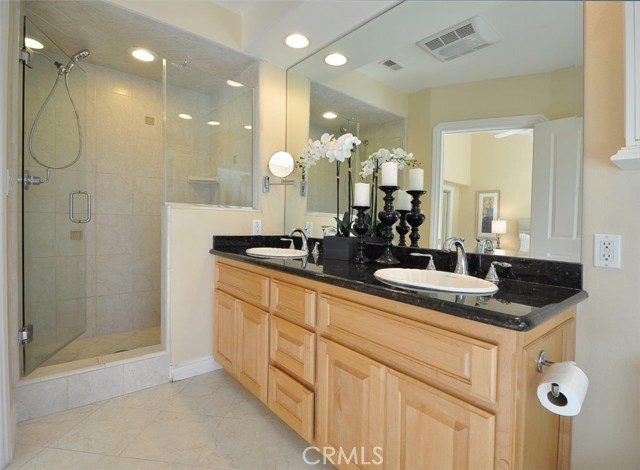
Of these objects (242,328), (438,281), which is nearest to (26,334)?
(242,328)

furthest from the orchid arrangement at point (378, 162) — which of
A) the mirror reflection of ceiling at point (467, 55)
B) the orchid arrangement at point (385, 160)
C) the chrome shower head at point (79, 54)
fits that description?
the chrome shower head at point (79, 54)

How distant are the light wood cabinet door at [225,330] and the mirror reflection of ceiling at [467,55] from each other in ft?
5.29

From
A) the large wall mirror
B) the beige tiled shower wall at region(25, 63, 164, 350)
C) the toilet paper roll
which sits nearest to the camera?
the toilet paper roll

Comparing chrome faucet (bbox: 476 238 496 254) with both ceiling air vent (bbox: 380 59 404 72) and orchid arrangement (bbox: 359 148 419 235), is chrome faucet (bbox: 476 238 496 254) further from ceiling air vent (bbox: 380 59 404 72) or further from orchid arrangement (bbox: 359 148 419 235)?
ceiling air vent (bbox: 380 59 404 72)

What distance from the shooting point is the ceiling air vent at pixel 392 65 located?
179cm

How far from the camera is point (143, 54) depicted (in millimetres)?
2490

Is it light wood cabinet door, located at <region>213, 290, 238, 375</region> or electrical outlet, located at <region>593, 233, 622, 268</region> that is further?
light wood cabinet door, located at <region>213, 290, 238, 375</region>

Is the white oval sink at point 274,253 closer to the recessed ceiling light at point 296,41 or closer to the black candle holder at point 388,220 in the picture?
the black candle holder at point 388,220

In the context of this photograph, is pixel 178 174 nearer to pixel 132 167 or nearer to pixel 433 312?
pixel 132 167

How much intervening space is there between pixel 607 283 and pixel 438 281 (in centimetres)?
53

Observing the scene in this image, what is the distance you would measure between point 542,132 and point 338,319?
1.07m

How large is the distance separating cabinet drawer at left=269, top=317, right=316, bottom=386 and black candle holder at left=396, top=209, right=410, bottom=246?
734 millimetres

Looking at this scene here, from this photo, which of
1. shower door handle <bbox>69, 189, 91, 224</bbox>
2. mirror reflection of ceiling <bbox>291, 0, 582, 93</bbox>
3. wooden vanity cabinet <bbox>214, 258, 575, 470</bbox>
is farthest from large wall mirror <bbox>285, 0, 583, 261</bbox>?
shower door handle <bbox>69, 189, 91, 224</bbox>

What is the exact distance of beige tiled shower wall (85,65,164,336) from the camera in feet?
9.06
